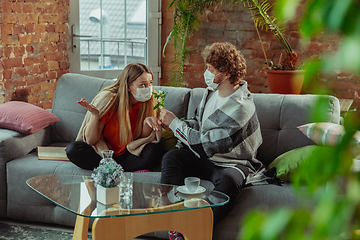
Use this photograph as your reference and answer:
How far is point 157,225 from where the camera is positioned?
1671 millimetres

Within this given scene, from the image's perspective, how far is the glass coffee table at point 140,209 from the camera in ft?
5.24

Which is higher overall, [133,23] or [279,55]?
[133,23]

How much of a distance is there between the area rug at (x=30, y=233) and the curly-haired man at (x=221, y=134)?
2.25 feet

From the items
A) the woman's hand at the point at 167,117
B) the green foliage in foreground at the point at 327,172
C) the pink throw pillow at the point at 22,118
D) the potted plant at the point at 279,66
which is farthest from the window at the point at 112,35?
the green foliage in foreground at the point at 327,172

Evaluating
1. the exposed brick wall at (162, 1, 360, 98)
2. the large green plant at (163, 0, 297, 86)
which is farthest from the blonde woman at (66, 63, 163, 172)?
the exposed brick wall at (162, 1, 360, 98)

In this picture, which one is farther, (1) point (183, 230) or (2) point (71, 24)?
(2) point (71, 24)

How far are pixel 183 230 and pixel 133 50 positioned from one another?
8.62ft

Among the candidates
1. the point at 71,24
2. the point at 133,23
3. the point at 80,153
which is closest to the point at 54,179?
the point at 80,153

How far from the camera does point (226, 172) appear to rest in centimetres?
201

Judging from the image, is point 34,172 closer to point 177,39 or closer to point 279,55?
point 177,39

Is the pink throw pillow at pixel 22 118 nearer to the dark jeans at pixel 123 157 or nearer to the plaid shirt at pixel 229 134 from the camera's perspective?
the dark jeans at pixel 123 157

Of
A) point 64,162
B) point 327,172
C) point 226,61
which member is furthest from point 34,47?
point 327,172

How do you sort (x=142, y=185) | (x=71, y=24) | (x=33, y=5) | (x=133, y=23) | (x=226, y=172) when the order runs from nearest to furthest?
1. (x=142, y=185)
2. (x=226, y=172)
3. (x=33, y=5)
4. (x=71, y=24)
5. (x=133, y=23)

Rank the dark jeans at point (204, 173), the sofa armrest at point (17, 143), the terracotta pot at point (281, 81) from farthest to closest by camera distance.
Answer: the terracotta pot at point (281, 81), the sofa armrest at point (17, 143), the dark jeans at point (204, 173)
